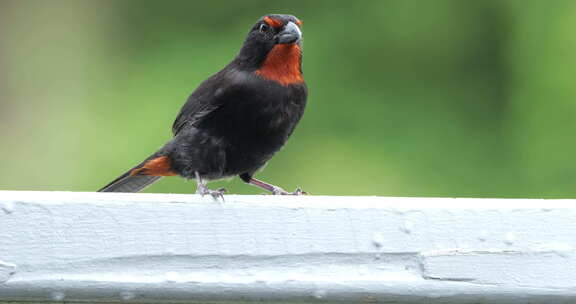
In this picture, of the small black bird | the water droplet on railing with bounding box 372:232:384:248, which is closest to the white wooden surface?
the water droplet on railing with bounding box 372:232:384:248

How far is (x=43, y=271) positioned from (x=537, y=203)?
680 mm

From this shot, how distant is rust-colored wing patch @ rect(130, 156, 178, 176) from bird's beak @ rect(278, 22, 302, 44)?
49 centimetres

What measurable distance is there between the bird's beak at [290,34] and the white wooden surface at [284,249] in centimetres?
124

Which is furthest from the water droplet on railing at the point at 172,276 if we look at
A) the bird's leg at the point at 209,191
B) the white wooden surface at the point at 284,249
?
the bird's leg at the point at 209,191

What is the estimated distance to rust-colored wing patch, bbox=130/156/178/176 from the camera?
277cm

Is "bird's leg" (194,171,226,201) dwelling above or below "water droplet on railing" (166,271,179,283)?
above

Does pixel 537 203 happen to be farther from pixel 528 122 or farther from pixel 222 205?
pixel 528 122

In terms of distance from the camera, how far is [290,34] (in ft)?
8.45

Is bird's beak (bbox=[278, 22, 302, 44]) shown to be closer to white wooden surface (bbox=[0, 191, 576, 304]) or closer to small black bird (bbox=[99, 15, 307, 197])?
small black bird (bbox=[99, 15, 307, 197])

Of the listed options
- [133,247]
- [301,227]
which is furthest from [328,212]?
[133,247]

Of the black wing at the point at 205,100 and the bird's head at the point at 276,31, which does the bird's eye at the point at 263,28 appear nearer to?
the bird's head at the point at 276,31

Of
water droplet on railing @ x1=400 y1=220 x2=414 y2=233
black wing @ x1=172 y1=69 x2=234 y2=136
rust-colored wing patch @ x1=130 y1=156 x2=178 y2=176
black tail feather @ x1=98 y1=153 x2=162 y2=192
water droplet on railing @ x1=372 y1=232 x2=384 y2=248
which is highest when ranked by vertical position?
black wing @ x1=172 y1=69 x2=234 y2=136

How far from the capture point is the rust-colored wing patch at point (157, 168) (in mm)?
2770

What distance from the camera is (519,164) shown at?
10.9 feet
